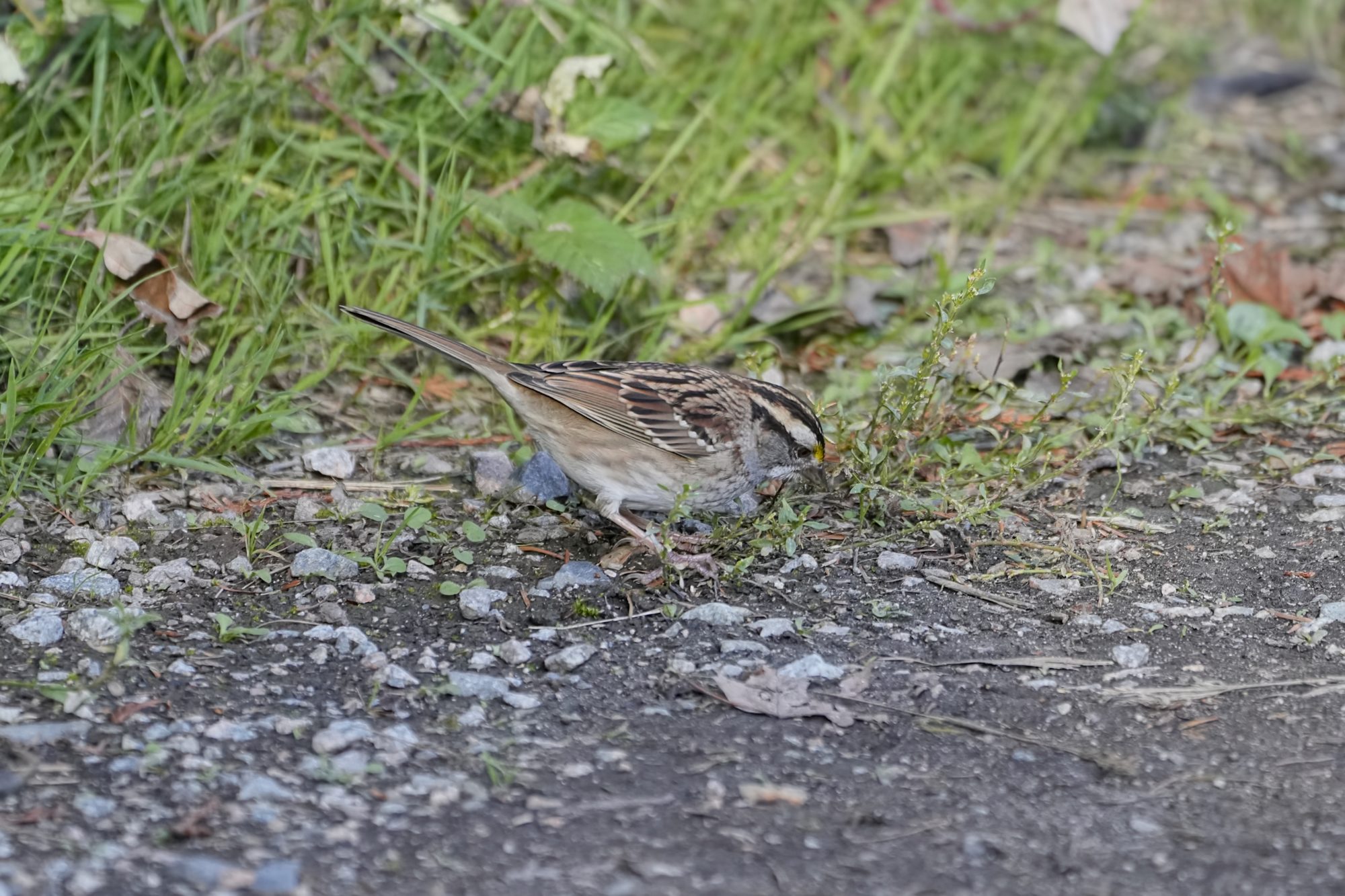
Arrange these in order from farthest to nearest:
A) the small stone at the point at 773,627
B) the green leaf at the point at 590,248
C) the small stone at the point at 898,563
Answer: the green leaf at the point at 590,248 → the small stone at the point at 898,563 → the small stone at the point at 773,627

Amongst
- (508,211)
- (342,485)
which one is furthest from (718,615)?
(508,211)

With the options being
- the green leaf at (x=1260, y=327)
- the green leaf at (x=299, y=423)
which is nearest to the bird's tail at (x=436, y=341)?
the green leaf at (x=299, y=423)

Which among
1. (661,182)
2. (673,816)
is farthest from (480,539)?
(661,182)

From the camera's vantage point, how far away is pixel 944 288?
253 inches

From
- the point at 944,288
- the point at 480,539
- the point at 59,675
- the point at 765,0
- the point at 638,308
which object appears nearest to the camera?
the point at 59,675

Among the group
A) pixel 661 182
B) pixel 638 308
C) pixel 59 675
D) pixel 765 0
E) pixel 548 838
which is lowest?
pixel 59 675

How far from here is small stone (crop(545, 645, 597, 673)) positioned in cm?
385

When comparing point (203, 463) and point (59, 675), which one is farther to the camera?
point (203, 463)

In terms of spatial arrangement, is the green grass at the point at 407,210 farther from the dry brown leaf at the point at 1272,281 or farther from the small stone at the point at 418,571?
the small stone at the point at 418,571

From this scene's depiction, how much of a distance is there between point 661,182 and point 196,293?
2247 millimetres

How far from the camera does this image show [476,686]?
3721 mm

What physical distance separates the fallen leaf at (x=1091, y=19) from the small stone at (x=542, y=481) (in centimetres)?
331

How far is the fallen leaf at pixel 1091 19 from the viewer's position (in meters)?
6.66

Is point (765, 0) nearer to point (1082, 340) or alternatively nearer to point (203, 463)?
point (1082, 340)
